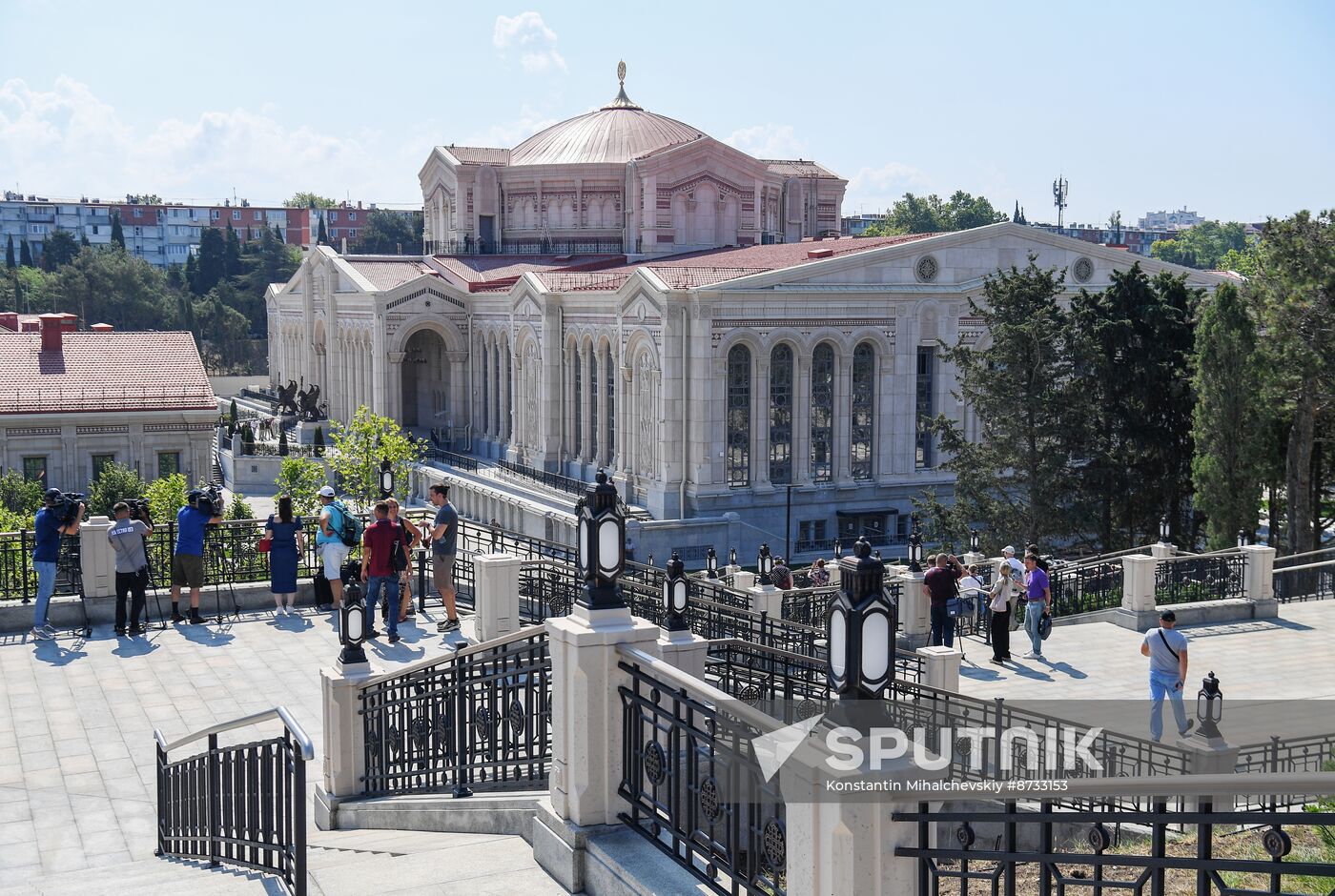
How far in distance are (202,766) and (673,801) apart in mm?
4392

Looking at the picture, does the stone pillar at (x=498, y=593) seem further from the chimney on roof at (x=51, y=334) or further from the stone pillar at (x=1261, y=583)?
the chimney on roof at (x=51, y=334)

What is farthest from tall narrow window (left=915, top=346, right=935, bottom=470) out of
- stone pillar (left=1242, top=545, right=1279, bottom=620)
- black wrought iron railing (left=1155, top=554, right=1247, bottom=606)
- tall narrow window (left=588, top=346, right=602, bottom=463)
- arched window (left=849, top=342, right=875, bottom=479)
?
stone pillar (left=1242, top=545, right=1279, bottom=620)

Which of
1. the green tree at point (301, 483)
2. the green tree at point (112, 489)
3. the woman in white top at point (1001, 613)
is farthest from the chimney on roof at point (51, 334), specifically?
the woman in white top at point (1001, 613)

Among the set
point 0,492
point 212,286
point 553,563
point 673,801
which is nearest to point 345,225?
point 212,286

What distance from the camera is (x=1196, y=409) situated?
32.5 metres

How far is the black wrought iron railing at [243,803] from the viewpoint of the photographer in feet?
26.1

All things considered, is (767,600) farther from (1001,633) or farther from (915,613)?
(1001,633)

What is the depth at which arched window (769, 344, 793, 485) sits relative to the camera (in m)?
43.1

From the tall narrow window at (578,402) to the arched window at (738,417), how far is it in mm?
7569

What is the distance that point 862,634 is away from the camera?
5.25 meters

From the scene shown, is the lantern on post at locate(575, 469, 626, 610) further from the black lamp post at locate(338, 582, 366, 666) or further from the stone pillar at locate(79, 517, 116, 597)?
the stone pillar at locate(79, 517, 116, 597)

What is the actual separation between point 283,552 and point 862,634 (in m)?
14.5

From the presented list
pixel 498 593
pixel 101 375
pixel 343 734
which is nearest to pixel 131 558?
pixel 498 593

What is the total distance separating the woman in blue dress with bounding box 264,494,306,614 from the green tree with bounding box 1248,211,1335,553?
75.9 ft
